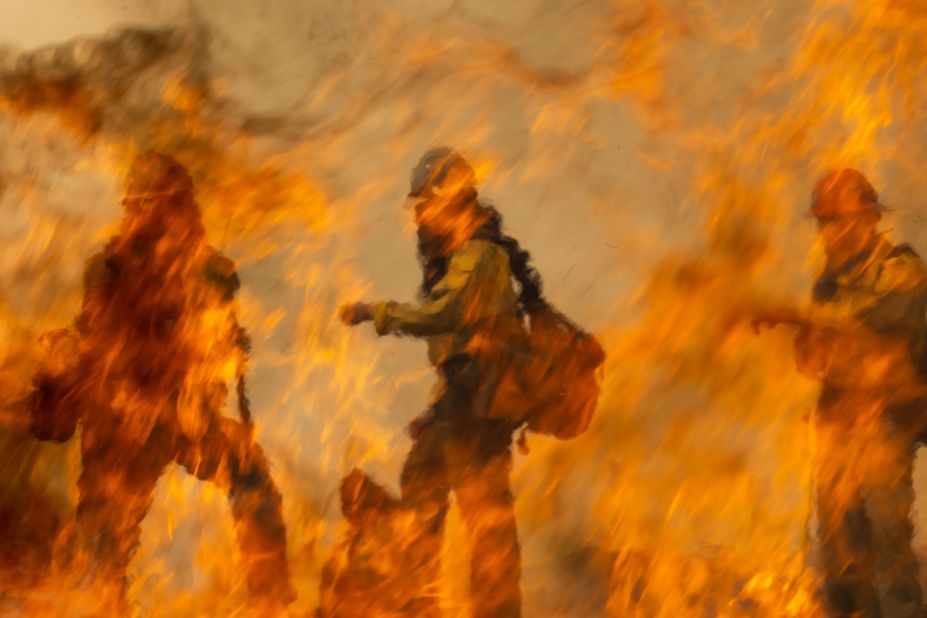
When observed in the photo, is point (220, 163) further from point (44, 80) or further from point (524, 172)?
point (524, 172)

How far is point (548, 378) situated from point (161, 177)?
777 millimetres

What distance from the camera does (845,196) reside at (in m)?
1.69

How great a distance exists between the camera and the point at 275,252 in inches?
72.4

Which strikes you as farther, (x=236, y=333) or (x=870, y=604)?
(x=236, y=333)

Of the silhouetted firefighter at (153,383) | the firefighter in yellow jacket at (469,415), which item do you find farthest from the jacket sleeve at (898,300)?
the silhouetted firefighter at (153,383)

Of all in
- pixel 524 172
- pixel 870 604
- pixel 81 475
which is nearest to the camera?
pixel 870 604

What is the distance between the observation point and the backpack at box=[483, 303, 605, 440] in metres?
1.72

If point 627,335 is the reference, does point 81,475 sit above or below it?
below

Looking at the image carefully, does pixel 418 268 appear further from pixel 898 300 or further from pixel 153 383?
pixel 898 300

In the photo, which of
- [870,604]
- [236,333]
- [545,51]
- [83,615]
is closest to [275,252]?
[236,333]

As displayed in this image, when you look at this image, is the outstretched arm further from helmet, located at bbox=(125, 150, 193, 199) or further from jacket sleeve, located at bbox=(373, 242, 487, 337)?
helmet, located at bbox=(125, 150, 193, 199)

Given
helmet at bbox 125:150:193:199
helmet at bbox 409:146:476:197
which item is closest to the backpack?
helmet at bbox 409:146:476:197

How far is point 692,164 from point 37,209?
1.16m

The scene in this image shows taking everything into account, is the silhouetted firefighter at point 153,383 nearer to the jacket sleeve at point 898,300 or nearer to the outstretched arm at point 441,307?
the outstretched arm at point 441,307
